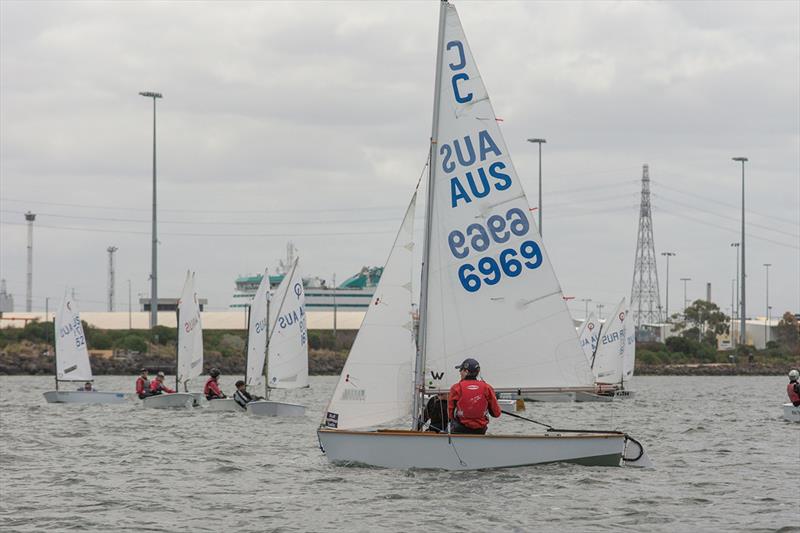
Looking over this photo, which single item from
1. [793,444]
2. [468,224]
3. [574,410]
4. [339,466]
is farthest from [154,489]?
[574,410]

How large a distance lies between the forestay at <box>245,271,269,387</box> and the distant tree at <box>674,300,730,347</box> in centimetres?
9541

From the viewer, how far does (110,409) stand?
40.6 metres

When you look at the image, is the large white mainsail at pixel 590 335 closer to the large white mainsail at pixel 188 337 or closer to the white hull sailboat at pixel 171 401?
the large white mainsail at pixel 188 337

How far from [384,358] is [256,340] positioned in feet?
67.3

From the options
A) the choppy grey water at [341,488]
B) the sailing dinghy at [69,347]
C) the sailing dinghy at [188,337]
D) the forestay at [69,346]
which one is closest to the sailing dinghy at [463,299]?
the choppy grey water at [341,488]

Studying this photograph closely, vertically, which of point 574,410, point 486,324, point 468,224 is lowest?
point 574,410

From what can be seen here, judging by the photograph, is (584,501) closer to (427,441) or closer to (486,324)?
(427,441)

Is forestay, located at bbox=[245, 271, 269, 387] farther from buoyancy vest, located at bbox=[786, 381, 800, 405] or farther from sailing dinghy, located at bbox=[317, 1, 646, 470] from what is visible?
sailing dinghy, located at bbox=[317, 1, 646, 470]

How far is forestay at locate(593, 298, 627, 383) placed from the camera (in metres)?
57.0

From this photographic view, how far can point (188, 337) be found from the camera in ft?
143

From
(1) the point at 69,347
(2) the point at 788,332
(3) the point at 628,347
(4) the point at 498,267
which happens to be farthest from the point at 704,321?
(4) the point at 498,267

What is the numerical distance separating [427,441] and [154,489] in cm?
400

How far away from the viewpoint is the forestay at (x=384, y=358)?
68.1 ft

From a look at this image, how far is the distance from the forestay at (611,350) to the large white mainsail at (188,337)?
63.0ft
